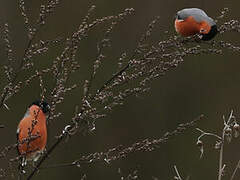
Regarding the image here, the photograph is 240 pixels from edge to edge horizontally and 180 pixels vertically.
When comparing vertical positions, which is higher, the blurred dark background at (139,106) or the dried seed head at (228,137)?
the dried seed head at (228,137)

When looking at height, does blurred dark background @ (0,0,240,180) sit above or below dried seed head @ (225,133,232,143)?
below

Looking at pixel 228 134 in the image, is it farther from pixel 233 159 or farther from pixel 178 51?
pixel 233 159

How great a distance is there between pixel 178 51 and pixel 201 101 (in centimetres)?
360

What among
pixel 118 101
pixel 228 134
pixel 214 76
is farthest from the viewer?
pixel 214 76

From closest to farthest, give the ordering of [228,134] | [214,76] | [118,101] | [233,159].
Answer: [118,101] → [228,134] → [233,159] → [214,76]

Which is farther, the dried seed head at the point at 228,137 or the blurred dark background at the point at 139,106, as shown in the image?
the blurred dark background at the point at 139,106

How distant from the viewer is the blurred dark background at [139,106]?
507 centimetres

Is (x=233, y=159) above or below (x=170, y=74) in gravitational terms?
below

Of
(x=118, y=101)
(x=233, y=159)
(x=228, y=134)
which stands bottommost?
(x=233, y=159)

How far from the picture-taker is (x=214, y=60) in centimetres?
557

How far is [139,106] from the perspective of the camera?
5211 millimetres

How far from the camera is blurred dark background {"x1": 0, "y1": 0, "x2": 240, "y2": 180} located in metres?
5.07

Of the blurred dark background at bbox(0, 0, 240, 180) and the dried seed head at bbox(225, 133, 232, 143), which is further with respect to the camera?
the blurred dark background at bbox(0, 0, 240, 180)

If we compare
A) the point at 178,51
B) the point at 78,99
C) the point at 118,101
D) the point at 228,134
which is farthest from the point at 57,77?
the point at 78,99
